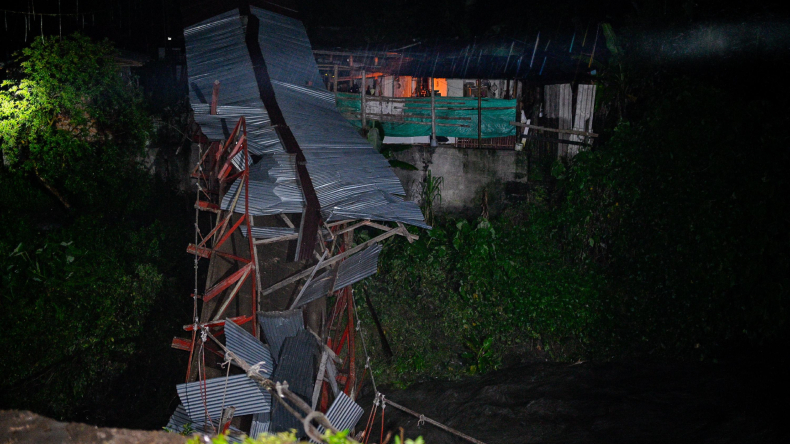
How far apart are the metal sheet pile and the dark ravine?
3.71 meters

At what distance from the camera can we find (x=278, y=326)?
9.29 meters

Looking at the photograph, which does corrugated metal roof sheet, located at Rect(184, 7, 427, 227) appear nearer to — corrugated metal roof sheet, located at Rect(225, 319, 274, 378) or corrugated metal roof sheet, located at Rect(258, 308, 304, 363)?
corrugated metal roof sheet, located at Rect(258, 308, 304, 363)

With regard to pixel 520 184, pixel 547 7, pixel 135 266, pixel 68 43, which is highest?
pixel 547 7

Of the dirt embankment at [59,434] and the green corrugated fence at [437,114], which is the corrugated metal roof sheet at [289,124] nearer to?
the green corrugated fence at [437,114]

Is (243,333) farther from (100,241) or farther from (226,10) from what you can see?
(226,10)

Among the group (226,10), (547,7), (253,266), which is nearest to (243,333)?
(253,266)

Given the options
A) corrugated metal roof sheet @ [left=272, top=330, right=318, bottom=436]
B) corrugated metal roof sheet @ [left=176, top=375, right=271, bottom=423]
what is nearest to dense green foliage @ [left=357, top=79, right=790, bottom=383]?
corrugated metal roof sheet @ [left=272, top=330, right=318, bottom=436]

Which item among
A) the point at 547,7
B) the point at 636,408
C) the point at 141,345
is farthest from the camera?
the point at 547,7

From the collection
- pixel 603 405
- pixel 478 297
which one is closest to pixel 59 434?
pixel 603 405

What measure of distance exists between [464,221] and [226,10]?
7.83 meters

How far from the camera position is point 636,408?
10.4 metres

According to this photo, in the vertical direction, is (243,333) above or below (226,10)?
below

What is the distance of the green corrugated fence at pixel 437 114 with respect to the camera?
14.4 m

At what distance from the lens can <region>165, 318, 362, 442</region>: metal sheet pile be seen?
8.49 m
